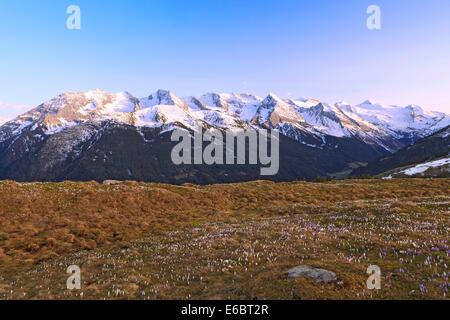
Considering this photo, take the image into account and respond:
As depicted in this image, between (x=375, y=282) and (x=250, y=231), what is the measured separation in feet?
34.5

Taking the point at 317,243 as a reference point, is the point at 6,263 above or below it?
below

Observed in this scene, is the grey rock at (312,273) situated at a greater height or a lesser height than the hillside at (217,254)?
greater

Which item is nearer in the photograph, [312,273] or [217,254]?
[312,273]

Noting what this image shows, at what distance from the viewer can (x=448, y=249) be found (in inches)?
409

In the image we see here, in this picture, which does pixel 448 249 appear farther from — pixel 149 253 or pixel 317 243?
pixel 149 253

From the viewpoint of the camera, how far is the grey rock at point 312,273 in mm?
8008

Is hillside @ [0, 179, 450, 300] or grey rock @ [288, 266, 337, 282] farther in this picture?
hillside @ [0, 179, 450, 300]

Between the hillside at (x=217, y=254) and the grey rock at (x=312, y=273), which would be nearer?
the grey rock at (x=312, y=273)

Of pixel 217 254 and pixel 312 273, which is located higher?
pixel 312 273

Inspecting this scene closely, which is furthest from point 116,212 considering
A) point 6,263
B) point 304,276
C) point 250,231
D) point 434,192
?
point 434,192

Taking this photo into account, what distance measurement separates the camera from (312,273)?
8484 mm

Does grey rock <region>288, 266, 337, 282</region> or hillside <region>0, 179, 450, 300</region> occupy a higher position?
grey rock <region>288, 266, 337, 282</region>

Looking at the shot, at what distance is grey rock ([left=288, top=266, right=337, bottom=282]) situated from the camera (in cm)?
801
